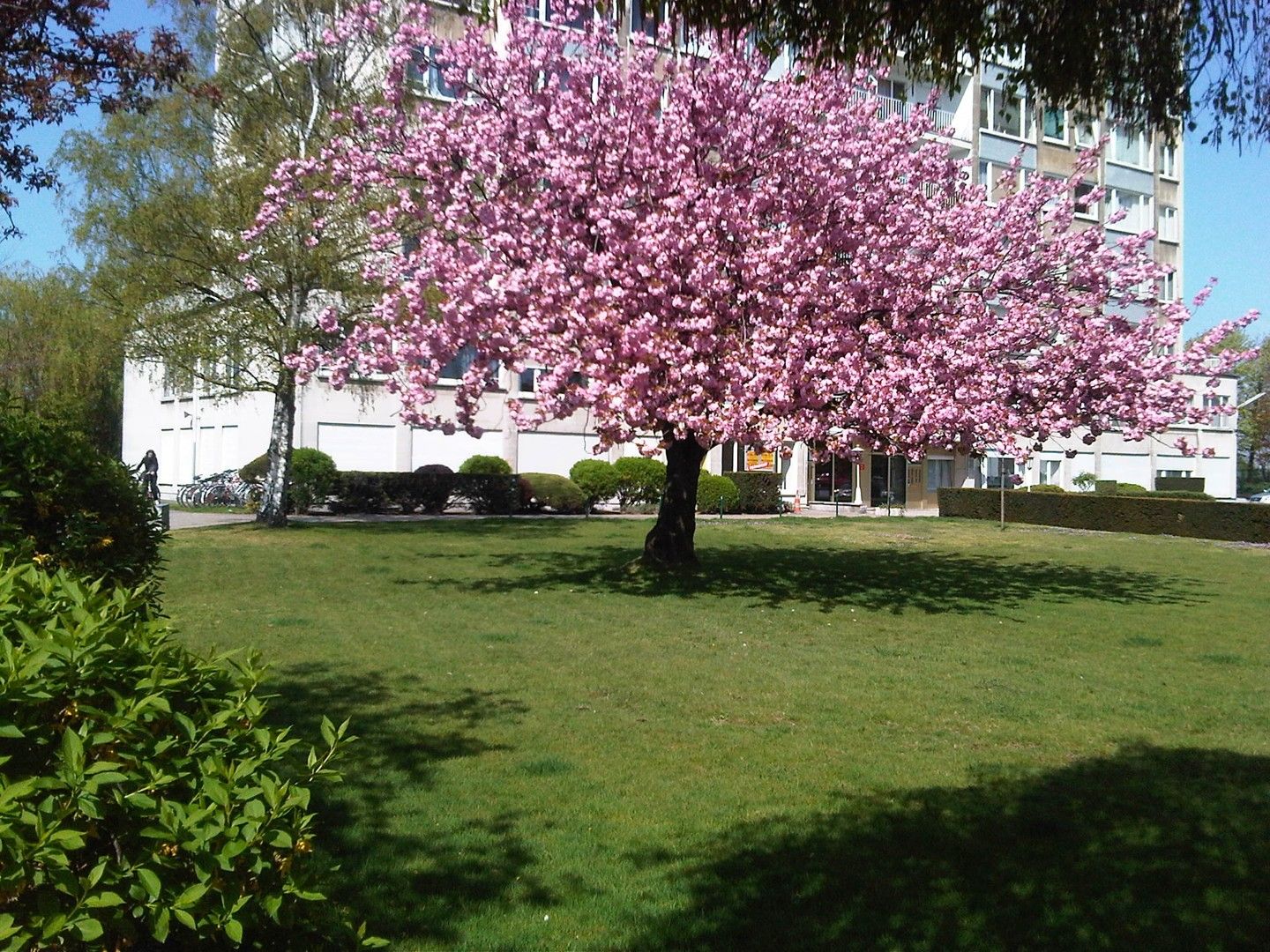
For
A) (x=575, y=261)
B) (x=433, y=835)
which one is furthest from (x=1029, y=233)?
(x=433, y=835)

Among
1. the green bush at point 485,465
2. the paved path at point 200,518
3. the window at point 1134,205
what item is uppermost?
the window at point 1134,205

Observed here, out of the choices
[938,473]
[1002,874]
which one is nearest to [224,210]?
[1002,874]

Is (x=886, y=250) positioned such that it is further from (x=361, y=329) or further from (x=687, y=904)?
(x=687, y=904)

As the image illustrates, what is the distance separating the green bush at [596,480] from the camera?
116ft

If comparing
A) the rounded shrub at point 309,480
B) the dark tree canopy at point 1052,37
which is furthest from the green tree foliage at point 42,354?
the dark tree canopy at point 1052,37

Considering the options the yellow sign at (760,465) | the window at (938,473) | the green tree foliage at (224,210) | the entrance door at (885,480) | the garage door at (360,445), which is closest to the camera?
the green tree foliage at (224,210)

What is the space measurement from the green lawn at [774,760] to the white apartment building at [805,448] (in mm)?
14101

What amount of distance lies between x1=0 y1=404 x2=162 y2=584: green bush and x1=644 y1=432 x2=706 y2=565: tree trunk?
36.7 ft

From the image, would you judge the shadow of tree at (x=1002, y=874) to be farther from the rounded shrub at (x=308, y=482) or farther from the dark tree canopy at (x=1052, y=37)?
the rounded shrub at (x=308, y=482)

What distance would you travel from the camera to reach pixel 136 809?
240cm

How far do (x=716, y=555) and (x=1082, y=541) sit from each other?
11782 mm

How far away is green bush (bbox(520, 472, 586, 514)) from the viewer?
111 feet

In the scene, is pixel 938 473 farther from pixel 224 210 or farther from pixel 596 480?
pixel 224 210

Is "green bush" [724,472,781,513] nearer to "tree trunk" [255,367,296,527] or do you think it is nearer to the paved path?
the paved path
